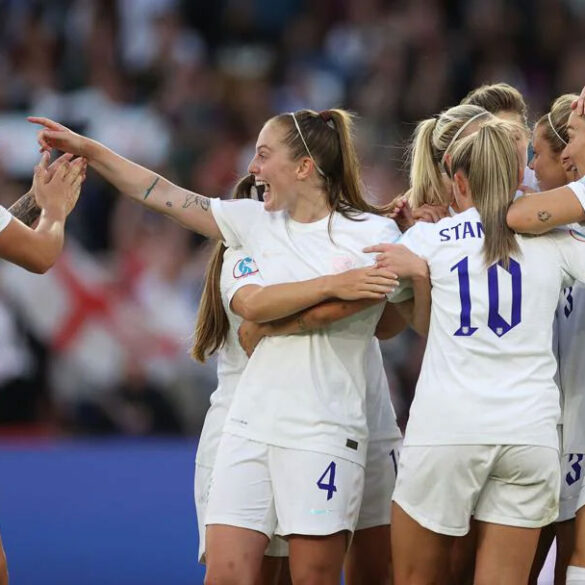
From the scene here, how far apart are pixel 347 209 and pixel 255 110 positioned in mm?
6271

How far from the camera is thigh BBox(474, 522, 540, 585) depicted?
4355 millimetres

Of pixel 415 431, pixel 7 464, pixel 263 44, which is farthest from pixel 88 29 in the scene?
pixel 415 431

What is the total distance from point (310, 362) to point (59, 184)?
3.77ft

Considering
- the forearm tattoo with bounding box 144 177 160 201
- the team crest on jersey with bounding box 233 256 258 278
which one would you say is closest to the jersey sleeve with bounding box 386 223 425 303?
the team crest on jersey with bounding box 233 256 258 278

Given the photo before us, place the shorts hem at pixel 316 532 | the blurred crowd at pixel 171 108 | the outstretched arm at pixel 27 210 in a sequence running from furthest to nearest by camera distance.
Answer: the blurred crowd at pixel 171 108 → the outstretched arm at pixel 27 210 → the shorts hem at pixel 316 532

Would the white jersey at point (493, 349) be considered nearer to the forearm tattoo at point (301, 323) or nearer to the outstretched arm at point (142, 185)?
the forearm tattoo at point (301, 323)

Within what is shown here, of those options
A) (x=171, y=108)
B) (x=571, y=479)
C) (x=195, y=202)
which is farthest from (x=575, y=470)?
(x=171, y=108)

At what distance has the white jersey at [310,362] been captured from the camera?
4.67 meters

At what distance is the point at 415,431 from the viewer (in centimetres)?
446

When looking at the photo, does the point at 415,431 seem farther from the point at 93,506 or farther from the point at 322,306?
the point at 93,506

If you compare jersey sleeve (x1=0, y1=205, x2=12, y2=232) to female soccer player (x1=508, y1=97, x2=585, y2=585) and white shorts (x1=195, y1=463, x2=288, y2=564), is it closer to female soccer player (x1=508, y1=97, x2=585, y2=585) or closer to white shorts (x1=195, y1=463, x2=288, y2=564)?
white shorts (x1=195, y1=463, x2=288, y2=564)

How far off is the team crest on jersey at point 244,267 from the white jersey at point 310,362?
0.03 m

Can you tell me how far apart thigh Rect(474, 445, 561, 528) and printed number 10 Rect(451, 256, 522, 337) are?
0.38 metres

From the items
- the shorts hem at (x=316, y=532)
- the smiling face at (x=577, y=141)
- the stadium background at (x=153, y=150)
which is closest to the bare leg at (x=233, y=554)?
the shorts hem at (x=316, y=532)
